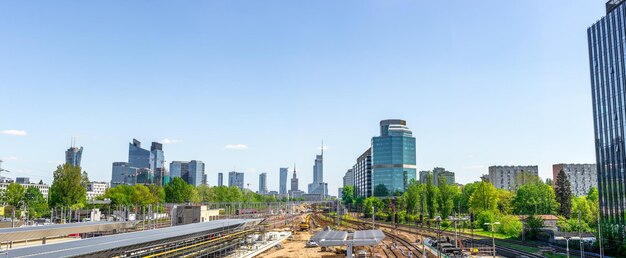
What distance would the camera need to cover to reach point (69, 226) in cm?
6769

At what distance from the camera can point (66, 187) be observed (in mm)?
123188

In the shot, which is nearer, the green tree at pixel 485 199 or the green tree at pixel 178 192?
the green tree at pixel 485 199

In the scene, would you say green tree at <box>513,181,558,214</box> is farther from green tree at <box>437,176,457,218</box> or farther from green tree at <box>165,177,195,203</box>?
green tree at <box>165,177,195,203</box>

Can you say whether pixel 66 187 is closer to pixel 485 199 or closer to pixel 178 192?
pixel 178 192

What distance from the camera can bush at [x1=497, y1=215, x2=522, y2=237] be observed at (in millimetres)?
102375

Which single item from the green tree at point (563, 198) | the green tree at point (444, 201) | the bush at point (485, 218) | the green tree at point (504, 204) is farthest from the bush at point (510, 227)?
the green tree at point (563, 198)

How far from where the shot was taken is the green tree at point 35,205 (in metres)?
136

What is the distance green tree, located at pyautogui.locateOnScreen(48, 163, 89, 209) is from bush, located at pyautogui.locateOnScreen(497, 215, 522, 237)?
106212mm

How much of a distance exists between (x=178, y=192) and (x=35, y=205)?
5507 cm

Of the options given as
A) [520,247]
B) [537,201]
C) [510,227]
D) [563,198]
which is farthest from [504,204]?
[520,247]

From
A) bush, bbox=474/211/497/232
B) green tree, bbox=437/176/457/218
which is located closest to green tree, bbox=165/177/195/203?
green tree, bbox=437/176/457/218

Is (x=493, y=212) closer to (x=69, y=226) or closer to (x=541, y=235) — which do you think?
(x=541, y=235)

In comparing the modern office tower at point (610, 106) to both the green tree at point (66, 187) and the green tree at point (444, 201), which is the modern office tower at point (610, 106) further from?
the green tree at point (66, 187)

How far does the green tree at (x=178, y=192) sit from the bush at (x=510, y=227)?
123 m
